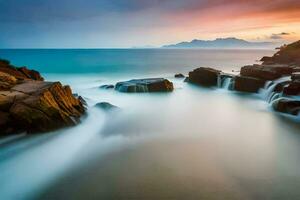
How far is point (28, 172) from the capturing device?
758 cm

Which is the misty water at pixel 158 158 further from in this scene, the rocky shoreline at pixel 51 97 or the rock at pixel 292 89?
the rock at pixel 292 89

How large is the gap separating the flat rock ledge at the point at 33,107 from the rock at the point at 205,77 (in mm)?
15360

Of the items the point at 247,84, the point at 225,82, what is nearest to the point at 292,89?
the point at 247,84

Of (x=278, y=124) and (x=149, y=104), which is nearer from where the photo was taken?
(x=278, y=124)

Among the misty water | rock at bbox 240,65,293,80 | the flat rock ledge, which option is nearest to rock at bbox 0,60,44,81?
the flat rock ledge

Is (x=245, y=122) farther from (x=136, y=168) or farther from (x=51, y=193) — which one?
(x=51, y=193)

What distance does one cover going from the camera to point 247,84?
20938 mm

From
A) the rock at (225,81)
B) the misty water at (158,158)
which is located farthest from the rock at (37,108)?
the rock at (225,81)

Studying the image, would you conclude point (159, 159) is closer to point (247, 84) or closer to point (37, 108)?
point (37, 108)

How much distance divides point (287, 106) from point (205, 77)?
11.2 m

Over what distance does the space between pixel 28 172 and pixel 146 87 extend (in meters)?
13.4

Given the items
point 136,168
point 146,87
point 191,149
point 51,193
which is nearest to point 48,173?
point 51,193

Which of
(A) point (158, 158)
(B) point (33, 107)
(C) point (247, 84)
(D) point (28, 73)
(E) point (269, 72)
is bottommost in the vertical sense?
(C) point (247, 84)

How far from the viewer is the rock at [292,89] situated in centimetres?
1575
